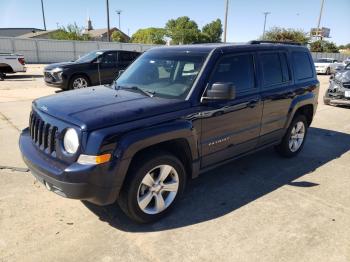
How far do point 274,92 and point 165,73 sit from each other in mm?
1685

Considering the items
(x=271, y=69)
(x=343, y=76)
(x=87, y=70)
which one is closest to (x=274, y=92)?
(x=271, y=69)

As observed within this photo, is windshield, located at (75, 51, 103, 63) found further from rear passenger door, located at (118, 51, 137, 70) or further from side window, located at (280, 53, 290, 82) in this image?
side window, located at (280, 53, 290, 82)

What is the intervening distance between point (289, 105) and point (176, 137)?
2541mm

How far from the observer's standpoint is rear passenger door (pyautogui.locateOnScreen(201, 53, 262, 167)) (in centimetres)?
385

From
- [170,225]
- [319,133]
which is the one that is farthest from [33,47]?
[170,225]

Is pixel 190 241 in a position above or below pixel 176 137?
below

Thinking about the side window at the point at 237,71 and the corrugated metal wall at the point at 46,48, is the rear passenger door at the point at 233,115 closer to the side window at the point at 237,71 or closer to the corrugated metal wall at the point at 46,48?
the side window at the point at 237,71

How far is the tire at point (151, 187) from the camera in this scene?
3227 mm

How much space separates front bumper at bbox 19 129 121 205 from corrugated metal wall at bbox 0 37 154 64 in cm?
3035

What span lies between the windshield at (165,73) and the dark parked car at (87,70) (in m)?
6.92

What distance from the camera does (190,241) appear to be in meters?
3.23

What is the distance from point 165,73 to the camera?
4.15 m

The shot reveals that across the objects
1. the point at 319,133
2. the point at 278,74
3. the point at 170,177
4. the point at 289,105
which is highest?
the point at 278,74

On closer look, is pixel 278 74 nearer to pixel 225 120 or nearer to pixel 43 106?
pixel 225 120
